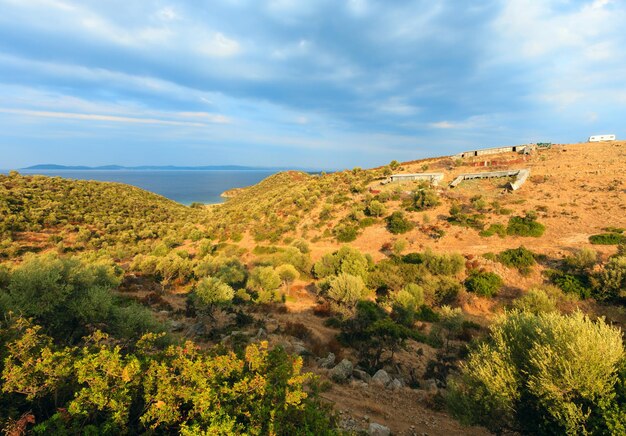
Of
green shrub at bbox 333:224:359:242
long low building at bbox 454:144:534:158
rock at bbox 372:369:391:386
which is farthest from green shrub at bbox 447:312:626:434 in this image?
long low building at bbox 454:144:534:158

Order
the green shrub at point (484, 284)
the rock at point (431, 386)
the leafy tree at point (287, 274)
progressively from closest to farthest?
the rock at point (431, 386), the green shrub at point (484, 284), the leafy tree at point (287, 274)

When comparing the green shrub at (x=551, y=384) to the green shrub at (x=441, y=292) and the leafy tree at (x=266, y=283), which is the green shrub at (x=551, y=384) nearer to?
the green shrub at (x=441, y=292)

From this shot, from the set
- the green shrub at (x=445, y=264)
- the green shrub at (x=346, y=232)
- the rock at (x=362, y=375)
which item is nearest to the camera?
the rock at (x=362, y=375)

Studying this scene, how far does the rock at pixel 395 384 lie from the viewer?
14331 mm

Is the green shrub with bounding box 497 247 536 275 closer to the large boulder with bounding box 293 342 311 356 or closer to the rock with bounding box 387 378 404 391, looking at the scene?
the rock with bounding box 387 378 404 391

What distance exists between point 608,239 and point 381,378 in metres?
30.2

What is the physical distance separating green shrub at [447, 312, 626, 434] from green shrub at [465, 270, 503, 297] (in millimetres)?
17715

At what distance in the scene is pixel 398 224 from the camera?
134 feet

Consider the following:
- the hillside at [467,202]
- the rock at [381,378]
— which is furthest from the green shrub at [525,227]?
the rock at [381,378]

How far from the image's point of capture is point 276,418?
21.4 ft

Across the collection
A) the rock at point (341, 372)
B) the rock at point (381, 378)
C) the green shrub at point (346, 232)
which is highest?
the green shrub at point (346, 232)

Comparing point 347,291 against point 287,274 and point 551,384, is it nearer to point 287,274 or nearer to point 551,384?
point 287,274

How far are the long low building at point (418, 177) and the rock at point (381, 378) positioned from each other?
143 feet

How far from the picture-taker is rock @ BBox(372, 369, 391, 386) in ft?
48.0
